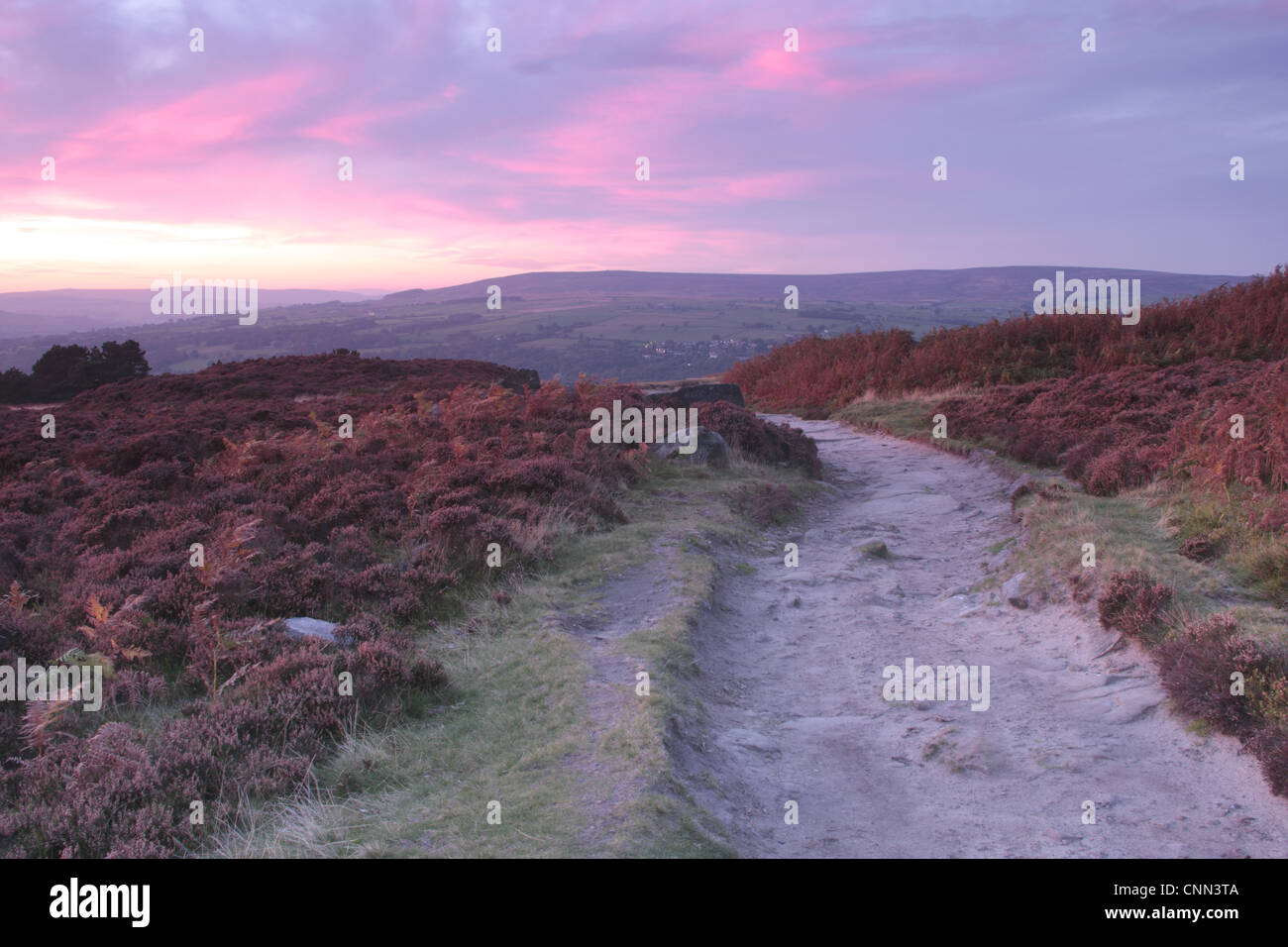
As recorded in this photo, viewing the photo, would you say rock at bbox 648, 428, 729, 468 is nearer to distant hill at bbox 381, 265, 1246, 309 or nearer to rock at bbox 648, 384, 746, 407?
rock at bbox 648, 384, 746, 407

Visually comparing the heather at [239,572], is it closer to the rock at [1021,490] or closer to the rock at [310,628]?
the rock at [310,628]

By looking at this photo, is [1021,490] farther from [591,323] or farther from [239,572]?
[591,323]

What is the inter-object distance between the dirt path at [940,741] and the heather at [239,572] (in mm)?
2485

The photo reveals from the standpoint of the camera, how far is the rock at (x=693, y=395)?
1876 cm

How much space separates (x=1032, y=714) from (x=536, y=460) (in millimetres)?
7463

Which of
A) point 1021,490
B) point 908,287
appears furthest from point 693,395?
point 908,287

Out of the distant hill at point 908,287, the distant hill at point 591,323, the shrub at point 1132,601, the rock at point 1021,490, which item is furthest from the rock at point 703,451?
the distant hill at point 908,287

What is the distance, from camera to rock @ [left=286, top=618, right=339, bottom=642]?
21.3 feet

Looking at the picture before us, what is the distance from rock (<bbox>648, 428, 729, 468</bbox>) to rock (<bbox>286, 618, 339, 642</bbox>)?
8360 mm

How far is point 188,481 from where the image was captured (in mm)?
11375

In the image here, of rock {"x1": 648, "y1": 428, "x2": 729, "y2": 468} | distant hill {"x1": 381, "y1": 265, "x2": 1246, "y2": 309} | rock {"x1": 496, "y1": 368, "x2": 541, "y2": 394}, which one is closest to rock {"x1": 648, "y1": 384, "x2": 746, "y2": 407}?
rock {"x1": 648, "y1": 428, "x2": 729, "y2": 468}

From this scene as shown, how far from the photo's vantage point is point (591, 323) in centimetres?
10694

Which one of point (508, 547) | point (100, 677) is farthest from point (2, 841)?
point (508, 547)
